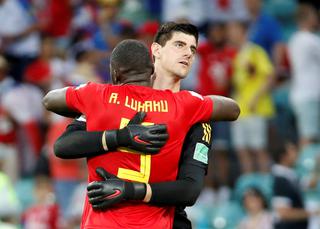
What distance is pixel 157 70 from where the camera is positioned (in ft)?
21.3

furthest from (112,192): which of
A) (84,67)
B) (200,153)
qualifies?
(84,67)

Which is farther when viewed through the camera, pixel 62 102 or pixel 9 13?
pixel 9 13

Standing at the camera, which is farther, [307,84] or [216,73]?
[216,73]

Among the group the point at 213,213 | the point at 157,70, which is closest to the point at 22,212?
the point at 213,213

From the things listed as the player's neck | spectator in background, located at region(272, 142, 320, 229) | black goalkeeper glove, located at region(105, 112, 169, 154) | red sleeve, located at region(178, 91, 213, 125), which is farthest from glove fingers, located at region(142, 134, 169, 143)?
spectator in background, located at region(272, 142, 320, 229)

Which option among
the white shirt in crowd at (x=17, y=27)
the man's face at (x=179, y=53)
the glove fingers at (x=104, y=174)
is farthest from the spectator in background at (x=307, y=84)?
the glove fingers at (x=104, y=174)

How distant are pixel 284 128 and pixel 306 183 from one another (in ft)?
4.05

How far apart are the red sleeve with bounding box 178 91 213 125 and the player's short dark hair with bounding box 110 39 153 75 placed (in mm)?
275

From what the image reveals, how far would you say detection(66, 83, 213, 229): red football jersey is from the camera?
19.5ft

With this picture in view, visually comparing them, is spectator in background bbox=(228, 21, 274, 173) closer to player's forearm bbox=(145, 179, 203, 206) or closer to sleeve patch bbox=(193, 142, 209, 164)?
sleeve patch bbox=(193, 142, 209, 164)

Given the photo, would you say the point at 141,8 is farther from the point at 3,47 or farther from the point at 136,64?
the point at 136,64

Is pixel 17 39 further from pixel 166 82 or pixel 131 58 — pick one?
A: pixel 131 58

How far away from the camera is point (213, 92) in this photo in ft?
42.4

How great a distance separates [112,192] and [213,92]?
7171 millimetres
